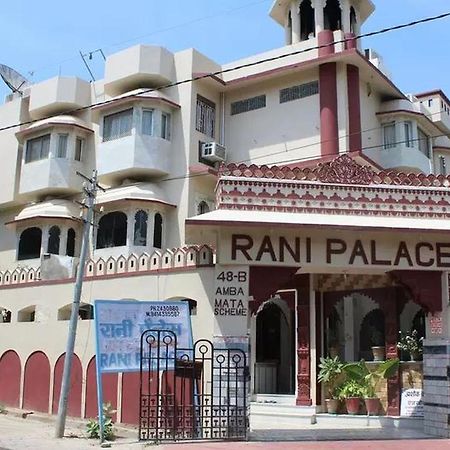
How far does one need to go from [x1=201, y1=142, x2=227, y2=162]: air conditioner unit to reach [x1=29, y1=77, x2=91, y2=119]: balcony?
5.41 metres

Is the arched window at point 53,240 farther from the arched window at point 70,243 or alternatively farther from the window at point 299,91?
the window at point 299,91

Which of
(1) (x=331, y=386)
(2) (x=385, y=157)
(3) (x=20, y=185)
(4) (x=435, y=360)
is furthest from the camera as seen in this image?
(3) (x=20, y=185)

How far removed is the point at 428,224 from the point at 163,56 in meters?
11.8

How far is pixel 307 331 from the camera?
13656 millimetres

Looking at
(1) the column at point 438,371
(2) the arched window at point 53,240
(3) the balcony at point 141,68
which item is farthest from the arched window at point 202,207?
(1) the column at point 438,371

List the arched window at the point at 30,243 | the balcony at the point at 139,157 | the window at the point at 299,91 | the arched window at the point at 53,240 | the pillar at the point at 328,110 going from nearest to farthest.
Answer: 1. the pillar at the point at 328,110
2. the window at the point at 299,91
3. the balcony at the point at 139,157
4. the arched window at the point at 53,240
5. the arched window at the point at 30,243

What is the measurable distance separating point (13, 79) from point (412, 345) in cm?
1939

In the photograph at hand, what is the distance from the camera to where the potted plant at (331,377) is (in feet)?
43.1

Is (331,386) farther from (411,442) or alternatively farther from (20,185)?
(20,185)

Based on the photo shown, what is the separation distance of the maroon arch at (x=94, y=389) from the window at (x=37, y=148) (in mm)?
11149

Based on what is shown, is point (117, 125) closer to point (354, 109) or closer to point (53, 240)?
point (53, 240)

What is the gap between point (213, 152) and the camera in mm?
19203

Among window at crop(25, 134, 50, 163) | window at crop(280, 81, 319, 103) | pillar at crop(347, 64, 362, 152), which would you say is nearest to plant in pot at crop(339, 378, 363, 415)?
pillar at crop(347, 64, 362, 152)

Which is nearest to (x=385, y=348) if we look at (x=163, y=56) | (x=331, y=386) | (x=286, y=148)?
(x=331, y=386)
